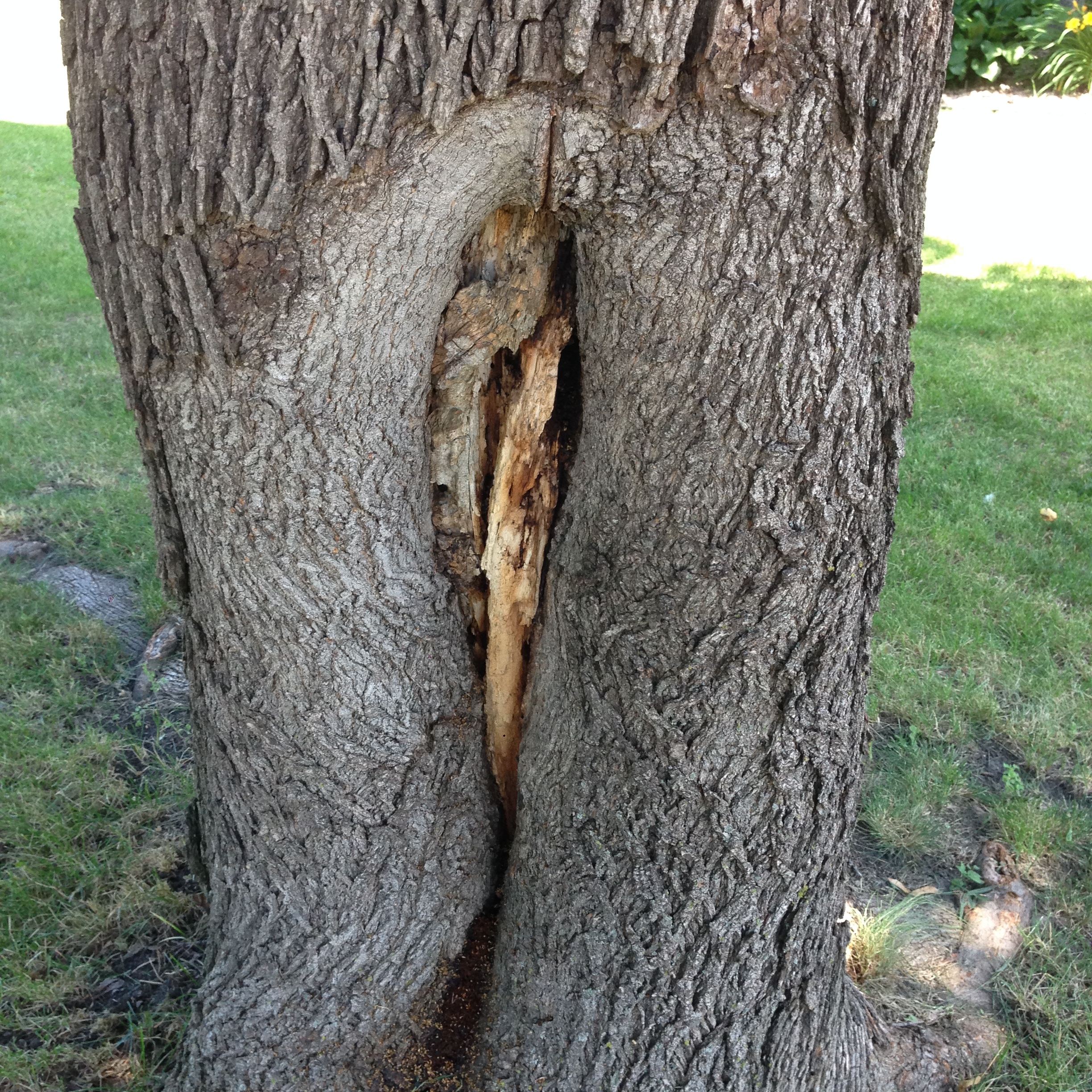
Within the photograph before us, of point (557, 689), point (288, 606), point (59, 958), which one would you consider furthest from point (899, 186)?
point (59, 958)


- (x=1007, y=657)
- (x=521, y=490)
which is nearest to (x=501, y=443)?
(x=521, y=490)

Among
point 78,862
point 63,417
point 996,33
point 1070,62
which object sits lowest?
point 78,862

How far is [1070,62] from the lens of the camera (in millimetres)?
11680

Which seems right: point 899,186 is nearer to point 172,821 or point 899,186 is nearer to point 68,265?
point 172,821

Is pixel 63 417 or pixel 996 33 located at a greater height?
pixel 996 33

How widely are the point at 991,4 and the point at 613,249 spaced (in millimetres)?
12904

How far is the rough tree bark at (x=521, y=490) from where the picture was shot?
5.16 feet

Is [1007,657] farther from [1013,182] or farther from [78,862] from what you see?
[1013,182]

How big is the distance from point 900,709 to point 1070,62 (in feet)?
36.6

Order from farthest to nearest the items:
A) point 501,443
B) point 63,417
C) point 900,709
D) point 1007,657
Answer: point 63,417 < point 1007,657 < point 900,709 < point 501,443

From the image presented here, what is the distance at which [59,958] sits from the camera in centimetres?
273

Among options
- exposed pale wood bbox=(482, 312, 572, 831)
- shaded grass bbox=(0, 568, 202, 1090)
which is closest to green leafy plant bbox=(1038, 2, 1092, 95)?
exposed pale wood bbox=(482, 312, 572, 831)

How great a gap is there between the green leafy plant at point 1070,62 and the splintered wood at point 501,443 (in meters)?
12.0

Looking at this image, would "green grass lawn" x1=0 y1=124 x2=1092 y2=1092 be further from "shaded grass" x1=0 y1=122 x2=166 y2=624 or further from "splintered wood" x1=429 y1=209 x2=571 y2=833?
"splintered wood" x1=429 y1=209 x2=571 y2=833
